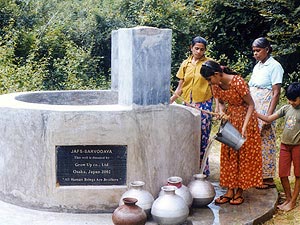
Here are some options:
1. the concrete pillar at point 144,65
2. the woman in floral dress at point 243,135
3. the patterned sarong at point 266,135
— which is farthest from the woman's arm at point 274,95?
the concrete pillar at point 144,65

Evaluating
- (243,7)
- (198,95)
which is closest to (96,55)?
(243,7)

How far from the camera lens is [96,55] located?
1152 cm

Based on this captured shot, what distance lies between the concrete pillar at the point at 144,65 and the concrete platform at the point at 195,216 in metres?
→ 1.14

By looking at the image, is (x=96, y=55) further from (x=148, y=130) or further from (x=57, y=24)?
(x=148, y=130)

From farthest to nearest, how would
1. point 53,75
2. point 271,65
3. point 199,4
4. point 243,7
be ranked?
point 199,4 → point 53,75 → point 243,7 → point 271,65

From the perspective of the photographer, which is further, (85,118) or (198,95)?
(198,95)

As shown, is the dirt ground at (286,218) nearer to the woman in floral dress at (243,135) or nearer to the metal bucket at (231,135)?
the woman in floral dress at (243,135)

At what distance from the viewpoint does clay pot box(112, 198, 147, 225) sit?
3781mm

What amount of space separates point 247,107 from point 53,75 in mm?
6657

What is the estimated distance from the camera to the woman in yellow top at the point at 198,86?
16.6 feet

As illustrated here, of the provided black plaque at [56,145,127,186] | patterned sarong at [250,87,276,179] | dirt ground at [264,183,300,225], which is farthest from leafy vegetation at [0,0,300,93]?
black plaque at [56,145,127,186]

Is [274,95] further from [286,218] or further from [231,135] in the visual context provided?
[286,218]

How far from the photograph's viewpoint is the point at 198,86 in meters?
5.08

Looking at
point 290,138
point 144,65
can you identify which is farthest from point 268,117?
point 144,65
